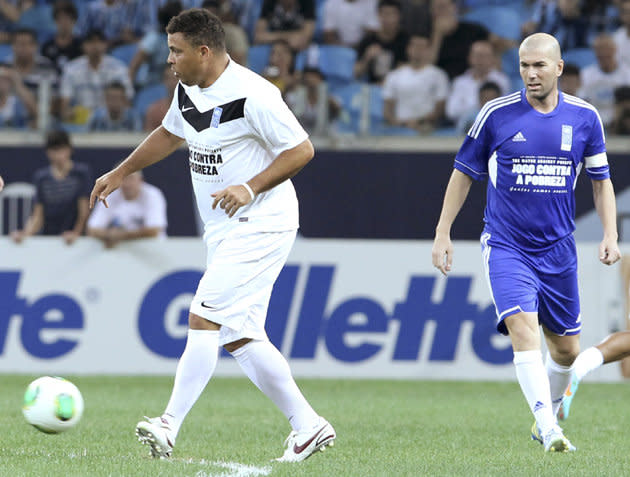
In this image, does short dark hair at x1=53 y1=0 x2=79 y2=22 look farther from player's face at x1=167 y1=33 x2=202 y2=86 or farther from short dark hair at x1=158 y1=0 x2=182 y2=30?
player's face at x1=167 y1=33 x2=202 y2=86

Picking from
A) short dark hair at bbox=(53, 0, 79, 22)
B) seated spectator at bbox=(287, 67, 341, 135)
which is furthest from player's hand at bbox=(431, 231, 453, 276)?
short dark hair at bbox=(53, 0, 79, 22)

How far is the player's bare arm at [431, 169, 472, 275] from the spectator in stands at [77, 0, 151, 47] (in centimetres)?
1007

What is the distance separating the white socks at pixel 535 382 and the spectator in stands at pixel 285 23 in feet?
32.5

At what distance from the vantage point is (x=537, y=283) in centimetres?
664

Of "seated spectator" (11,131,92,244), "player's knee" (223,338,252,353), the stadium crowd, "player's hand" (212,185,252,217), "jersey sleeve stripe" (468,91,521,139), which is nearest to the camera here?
"player's hand" (212,185,252,217)

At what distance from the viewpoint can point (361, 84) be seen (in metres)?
14.8

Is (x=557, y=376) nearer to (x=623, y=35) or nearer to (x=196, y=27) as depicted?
(x=196, y=27)

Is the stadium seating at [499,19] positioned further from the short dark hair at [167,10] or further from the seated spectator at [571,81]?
the short dark hair at [167,10]

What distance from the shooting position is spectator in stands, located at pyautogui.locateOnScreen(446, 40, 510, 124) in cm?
1453

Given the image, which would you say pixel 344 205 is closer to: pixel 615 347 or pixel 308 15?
pixel 308 15

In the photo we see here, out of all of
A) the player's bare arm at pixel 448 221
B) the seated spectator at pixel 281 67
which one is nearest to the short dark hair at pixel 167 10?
the seated spectator at pixel 281 67

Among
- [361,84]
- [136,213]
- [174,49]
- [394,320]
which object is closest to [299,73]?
[361,84]

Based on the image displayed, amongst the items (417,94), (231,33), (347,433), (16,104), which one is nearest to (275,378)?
(347,433)

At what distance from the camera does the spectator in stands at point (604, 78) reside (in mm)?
14203
